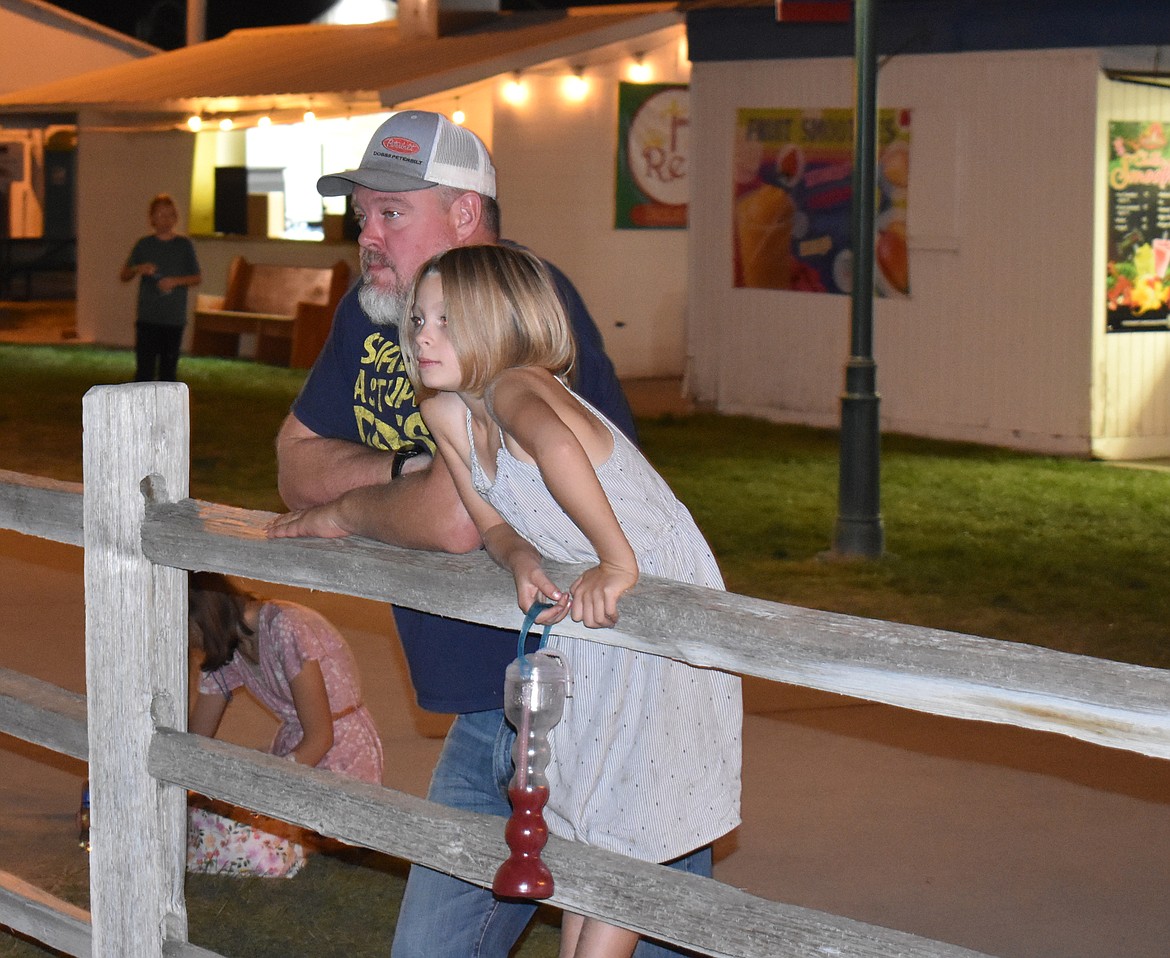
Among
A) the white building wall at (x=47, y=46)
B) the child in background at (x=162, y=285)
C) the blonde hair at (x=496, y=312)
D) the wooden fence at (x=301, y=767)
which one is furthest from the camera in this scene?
the white building wall at (x=47, y=46)

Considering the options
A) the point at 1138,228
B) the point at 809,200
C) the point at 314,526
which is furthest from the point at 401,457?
the point at 809,200

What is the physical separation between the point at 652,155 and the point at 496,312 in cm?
1626

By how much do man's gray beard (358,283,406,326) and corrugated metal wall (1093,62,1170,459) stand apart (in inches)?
410

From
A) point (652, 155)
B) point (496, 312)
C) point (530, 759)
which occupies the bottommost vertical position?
point (530, 759)

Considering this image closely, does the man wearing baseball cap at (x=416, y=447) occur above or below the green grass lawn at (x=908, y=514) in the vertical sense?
above

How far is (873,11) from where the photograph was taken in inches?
357

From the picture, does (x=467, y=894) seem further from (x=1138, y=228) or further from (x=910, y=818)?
(x=1138, y=228)

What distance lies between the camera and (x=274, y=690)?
16.4 ft

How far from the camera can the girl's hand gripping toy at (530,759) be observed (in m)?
2.63

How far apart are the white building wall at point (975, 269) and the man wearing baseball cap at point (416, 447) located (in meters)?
10.3

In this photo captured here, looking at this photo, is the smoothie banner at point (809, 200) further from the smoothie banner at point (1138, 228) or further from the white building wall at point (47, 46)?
the white building wall at point (47, 46)

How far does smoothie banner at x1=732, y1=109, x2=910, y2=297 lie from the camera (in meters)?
14.0

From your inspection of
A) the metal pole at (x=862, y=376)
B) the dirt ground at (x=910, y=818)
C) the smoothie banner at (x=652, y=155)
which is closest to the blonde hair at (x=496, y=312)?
the dirt ground at (x=910, y=818)

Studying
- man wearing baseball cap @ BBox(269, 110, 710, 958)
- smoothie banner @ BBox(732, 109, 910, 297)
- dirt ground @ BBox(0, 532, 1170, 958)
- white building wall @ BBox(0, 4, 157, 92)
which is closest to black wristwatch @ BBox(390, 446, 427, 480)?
man wearing baseball cap @ BBox(269, 110, 710, 958)
